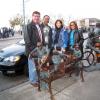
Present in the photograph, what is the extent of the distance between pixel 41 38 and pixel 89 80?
181 cm

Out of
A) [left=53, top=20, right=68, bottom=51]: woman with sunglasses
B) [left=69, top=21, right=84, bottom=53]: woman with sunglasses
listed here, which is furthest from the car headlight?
[left=69, top=21, right=84, bottom=53]: woman with sunglasses

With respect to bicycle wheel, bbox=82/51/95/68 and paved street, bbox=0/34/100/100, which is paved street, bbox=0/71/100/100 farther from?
bicycle wheel, bbox=82/51/95/68

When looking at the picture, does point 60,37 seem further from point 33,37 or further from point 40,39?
point 33,37

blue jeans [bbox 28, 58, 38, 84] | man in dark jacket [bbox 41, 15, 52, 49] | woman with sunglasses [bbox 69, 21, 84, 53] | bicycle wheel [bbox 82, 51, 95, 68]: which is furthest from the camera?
bicycle wheel [bbox 82, 51, 95, 68]

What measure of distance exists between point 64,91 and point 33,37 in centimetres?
149

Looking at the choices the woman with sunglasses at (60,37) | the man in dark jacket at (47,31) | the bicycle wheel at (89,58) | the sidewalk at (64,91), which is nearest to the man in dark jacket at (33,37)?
the man in dark jacket at (47,31)

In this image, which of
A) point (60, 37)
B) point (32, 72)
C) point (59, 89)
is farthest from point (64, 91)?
point (60, 37)

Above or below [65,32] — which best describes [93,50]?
below

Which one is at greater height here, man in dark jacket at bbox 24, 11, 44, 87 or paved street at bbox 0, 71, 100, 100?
man in dark jacket at bbox 24, 11, 44, 87

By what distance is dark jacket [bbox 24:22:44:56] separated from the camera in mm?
4996

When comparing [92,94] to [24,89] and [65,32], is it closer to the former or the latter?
[24,89]

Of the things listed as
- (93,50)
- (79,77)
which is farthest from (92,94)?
(93,50)

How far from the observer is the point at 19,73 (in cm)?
661

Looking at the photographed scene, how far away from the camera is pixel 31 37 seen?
506 centimetres
